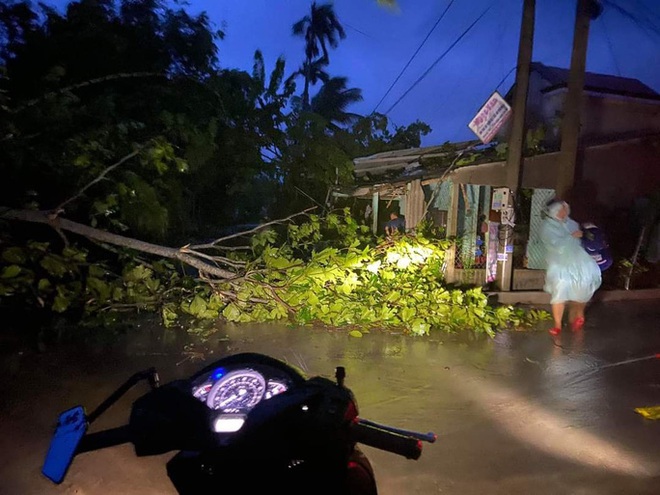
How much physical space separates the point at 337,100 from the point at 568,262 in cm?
2112

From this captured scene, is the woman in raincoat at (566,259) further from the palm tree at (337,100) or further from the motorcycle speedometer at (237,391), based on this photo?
the palm tree at (337,100)

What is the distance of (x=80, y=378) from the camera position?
5.54 meters

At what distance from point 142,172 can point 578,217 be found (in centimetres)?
837

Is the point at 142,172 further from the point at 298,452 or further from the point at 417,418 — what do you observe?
the point at 298,452

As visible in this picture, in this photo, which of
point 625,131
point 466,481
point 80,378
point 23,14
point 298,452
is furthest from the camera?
point 625,131

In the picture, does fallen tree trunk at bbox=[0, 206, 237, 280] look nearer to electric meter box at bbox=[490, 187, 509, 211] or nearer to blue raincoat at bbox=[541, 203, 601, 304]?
blue raincoat at bbox=[541, 203, 601, 304]

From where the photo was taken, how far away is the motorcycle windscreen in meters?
1.82

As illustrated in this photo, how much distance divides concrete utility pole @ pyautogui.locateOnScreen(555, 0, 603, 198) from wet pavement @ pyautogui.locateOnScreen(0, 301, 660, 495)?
257 centimetres

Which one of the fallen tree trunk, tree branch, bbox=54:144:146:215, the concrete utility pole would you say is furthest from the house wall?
tree branch, bbox=54:144:146:215

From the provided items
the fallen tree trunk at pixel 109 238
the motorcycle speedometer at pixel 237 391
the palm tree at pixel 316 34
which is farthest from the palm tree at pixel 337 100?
the motorcycle speedometer at pixel 237 391

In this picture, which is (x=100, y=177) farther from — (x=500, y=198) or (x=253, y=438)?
(x=500, y=198)

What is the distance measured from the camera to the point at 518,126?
9.14m

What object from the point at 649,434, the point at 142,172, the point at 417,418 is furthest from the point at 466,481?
the point at 142,172

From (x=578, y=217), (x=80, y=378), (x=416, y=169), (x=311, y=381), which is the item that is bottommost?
(x=80, y=378)
